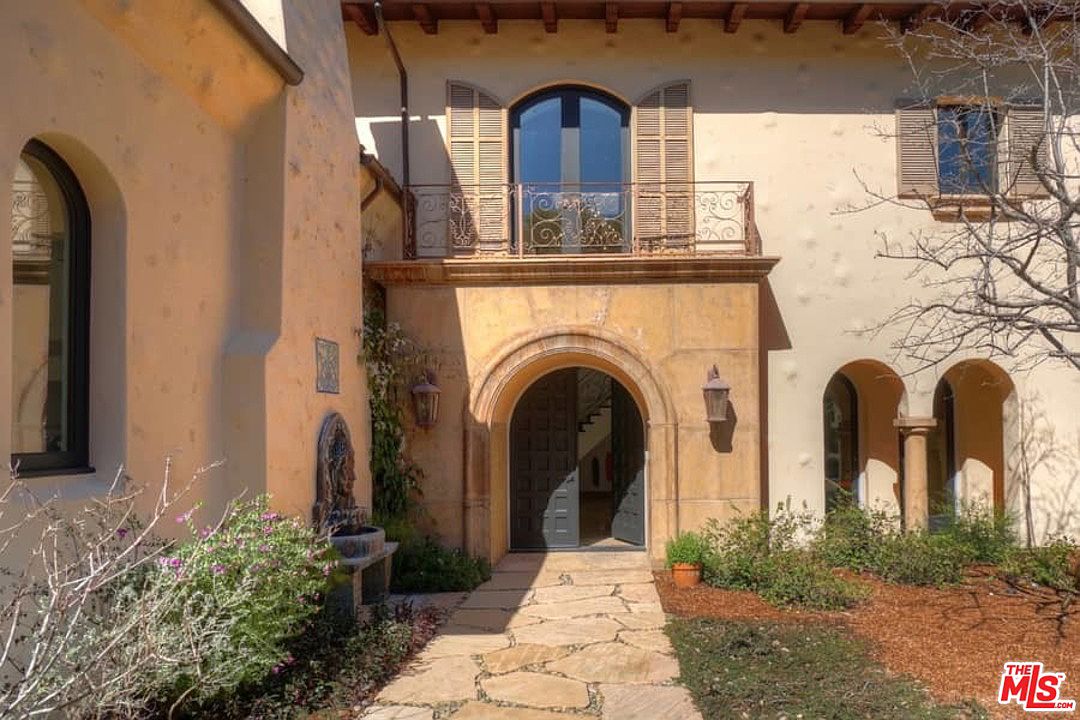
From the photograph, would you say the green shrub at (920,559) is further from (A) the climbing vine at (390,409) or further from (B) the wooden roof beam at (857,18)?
(B) the wooden roof beam at (857,18)

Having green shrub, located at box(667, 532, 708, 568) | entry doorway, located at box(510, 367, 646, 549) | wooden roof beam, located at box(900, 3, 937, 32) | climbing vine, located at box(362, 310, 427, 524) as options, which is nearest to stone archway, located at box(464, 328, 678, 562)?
green shrub, located at box(667, 532, 708, 568)

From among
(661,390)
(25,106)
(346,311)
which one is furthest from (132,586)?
(661,390)

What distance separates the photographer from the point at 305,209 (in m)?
6.81

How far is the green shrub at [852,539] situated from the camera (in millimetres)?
9344

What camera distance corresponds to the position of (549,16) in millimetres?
10164

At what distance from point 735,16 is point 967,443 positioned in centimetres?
627

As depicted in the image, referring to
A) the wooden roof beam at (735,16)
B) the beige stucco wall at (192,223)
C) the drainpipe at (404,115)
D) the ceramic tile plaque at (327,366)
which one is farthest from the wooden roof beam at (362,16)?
the ceramic tile plaque at (327,366)

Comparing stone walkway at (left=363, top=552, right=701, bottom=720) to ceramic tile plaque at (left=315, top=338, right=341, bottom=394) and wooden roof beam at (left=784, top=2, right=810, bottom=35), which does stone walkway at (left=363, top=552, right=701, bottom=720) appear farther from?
wooden roof beam at (left=784, top=2, right=810, bottom=35)

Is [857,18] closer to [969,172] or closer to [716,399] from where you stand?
[969,172]

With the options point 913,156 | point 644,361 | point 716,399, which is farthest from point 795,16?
point 716,399

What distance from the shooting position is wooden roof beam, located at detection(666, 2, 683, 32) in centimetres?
999

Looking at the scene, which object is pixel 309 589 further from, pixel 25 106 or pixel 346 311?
pixel 346 311

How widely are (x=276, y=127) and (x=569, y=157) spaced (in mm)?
4886

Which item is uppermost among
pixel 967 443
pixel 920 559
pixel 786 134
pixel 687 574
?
pixel 786 134
